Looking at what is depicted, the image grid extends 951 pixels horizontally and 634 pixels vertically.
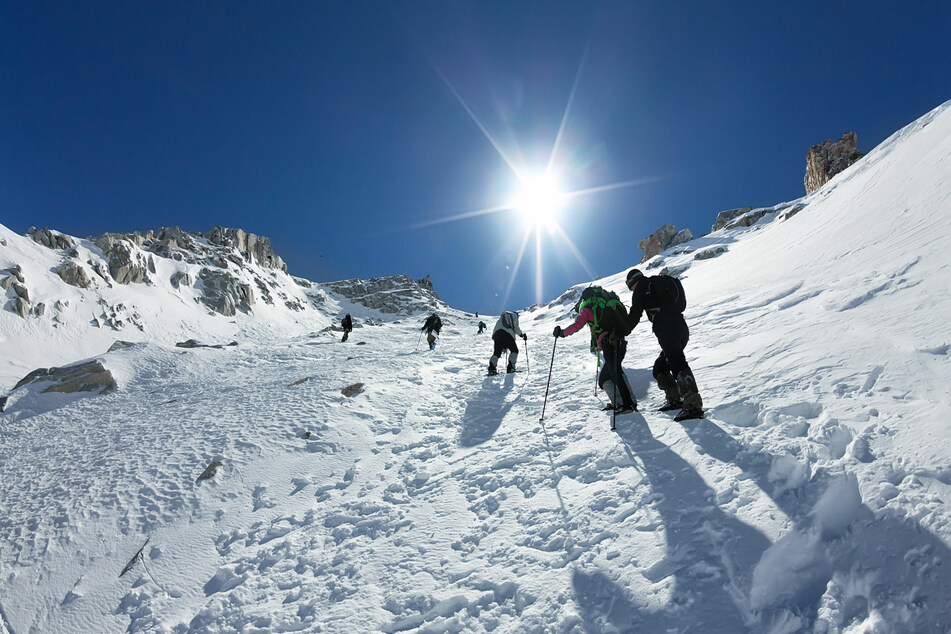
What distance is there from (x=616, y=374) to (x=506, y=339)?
5976mm

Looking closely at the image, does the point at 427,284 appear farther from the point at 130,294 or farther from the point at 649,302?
the point at 649,302

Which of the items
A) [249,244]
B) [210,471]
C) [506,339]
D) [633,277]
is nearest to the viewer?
[633,277]

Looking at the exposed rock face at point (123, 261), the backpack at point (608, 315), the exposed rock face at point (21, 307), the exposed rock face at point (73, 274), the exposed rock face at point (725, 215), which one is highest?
the exposed rock face at point (725, 215)

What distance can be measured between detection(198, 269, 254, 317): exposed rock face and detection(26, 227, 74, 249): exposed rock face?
16136 millimetres

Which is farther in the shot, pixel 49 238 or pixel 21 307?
pixel 49 238

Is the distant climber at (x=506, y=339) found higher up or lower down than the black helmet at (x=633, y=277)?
higher up

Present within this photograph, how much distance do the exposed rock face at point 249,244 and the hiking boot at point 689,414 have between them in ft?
338

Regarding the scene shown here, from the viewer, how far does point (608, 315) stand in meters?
6.32

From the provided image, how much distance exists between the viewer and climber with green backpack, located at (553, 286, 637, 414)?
19.7 ft

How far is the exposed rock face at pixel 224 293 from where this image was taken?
58.9 m

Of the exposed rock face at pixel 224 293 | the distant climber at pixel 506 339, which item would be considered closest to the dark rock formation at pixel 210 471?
the distant climber at pixel 506 339

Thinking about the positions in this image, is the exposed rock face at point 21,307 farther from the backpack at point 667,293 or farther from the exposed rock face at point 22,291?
the backpack at point 667,293

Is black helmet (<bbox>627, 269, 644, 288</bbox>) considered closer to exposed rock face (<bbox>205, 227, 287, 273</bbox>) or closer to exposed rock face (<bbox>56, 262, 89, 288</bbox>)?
exposed rock face (<bbox>56, 262, 89, 288</bbox>)

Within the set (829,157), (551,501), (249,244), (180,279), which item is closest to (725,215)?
(829,157)
